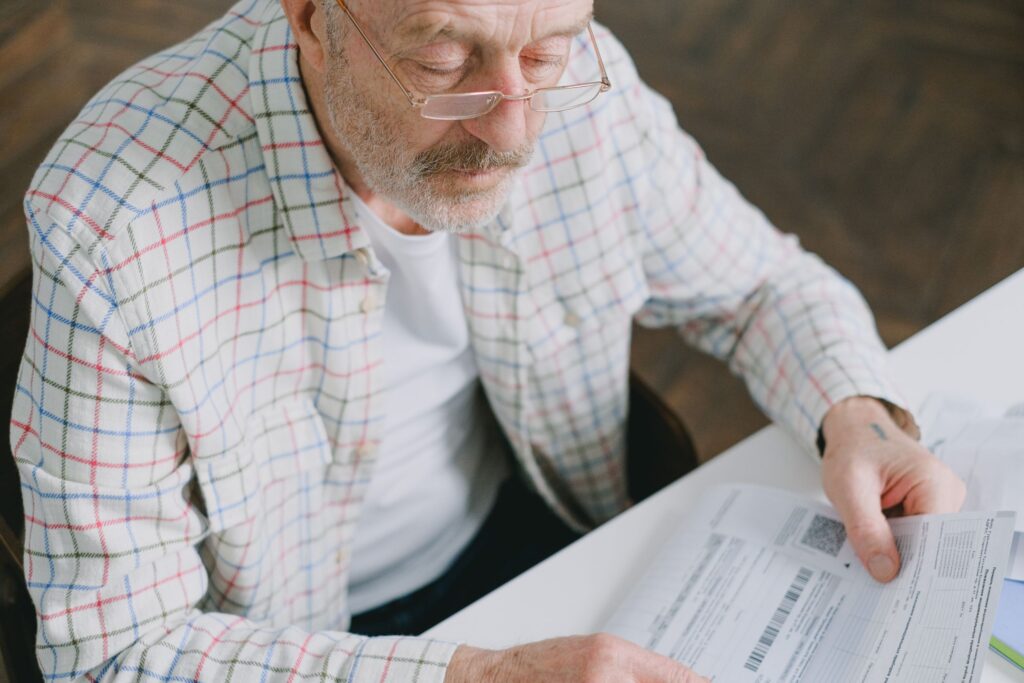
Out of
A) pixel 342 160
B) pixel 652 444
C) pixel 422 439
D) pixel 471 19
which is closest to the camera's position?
pixel 471 19

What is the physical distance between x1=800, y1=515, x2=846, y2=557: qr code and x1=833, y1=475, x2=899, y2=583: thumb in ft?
0.05

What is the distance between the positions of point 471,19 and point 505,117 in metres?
0.10

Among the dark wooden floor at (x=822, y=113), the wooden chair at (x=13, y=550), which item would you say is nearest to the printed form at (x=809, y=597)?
the wooden chair at (x=13, y=550)

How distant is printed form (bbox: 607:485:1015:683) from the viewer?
3.07ft

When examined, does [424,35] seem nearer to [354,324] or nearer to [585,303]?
[354,324]

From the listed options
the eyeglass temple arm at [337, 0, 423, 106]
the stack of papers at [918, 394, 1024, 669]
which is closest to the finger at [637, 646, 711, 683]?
the stack of papers at [918, 394, 1024, 669]

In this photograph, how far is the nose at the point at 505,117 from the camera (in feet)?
3.13

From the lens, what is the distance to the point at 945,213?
2732 millimetres

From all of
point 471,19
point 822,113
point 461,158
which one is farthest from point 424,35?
point 822,113

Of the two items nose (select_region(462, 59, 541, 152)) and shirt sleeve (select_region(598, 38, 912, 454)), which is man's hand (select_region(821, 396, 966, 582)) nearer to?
shirt sleeve (select_region(598, 38, 912, 454))

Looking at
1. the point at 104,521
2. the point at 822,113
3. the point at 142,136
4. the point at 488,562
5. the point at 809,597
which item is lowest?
the point at 822,113

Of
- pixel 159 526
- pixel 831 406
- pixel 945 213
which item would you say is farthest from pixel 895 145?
pixel 159 526

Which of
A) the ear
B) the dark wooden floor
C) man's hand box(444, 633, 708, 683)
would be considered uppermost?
the ear

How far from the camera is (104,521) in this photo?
40.1 inches
